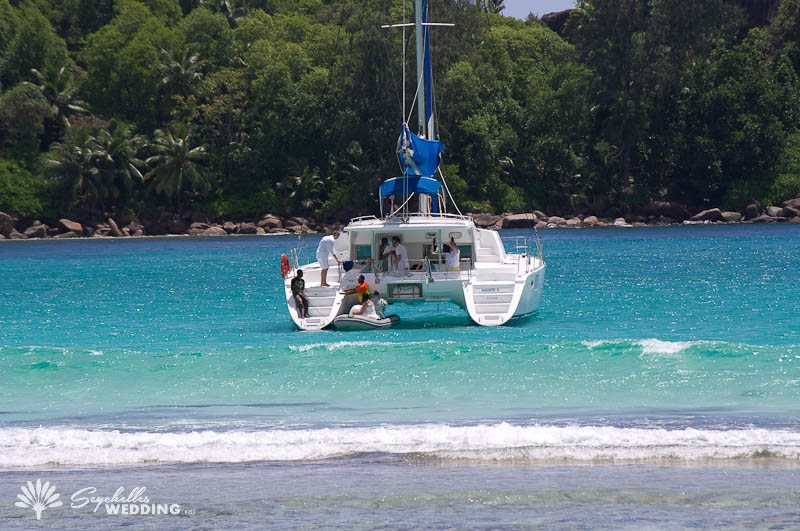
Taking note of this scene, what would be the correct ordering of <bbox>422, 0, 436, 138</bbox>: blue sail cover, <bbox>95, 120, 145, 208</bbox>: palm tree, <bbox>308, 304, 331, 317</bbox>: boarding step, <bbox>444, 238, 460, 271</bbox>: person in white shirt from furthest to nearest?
1. <bbox>95, 120, 145, 208</bbox>: palm tree
2. <bbox>422, 0, 436, 138</bbox>: blue sail cover
3. <bbox>444, 238, 460, 271</bbox>: person in white shirt
4. <bbox>308, 304, 331, 317</bbox>: boarding step

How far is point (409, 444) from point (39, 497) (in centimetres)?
355

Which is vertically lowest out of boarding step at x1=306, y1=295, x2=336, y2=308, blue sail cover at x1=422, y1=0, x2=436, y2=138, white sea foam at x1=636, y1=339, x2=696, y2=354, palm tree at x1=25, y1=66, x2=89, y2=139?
white sea foam at x1=636, y1=339, x2=696, y2=354

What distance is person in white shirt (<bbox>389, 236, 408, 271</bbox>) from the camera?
18969 mm

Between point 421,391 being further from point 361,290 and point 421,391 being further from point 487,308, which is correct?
point 487,308

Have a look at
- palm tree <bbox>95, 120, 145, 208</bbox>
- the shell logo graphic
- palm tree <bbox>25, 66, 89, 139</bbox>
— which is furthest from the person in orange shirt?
palm tree <bbox>25, 66, 89, 139</bbox>

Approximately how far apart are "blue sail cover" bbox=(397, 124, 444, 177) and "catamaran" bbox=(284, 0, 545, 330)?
0.02m

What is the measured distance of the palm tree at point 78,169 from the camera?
232 feet

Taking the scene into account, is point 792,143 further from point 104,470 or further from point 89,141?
point 104,470

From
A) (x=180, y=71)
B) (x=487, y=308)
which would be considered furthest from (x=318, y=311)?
(x=180, y=71)

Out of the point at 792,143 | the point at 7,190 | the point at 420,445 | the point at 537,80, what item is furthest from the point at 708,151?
the point at 420,445

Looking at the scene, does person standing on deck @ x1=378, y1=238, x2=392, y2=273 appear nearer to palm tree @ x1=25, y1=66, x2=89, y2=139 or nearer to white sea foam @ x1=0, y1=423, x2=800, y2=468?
white sea foam @ x1=0, y1=423, x2=800, y2=468

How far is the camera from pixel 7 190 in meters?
71.9

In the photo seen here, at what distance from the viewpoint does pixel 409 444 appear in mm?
9367

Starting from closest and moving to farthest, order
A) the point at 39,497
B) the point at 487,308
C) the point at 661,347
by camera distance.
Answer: the point at 39,497 → the point at 661,347 → the point at 487,308
